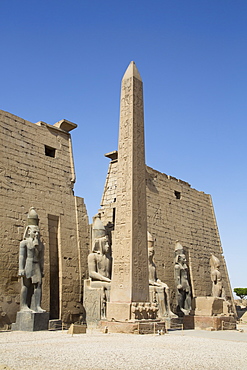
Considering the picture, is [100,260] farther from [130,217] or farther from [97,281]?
[130,217]

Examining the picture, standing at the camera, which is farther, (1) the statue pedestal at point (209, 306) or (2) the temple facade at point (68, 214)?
(1) the statue pedestal at point (209, 306)

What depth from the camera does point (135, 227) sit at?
6.75m

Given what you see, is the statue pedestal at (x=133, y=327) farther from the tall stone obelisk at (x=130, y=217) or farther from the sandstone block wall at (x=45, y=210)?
the sandstone block wall at (x=45, y=210)

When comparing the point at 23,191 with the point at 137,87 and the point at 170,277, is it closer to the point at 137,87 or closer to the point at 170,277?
the point at 137,87

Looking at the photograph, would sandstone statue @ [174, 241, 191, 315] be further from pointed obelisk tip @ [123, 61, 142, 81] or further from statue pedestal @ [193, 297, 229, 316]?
pointed obelisk tip @ [123, 61, 142, 81]

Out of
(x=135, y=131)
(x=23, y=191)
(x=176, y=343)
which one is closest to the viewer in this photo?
(x=176, y=343)

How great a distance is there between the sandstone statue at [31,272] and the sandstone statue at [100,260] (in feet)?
5.20

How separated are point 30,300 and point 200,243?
849 centimetres

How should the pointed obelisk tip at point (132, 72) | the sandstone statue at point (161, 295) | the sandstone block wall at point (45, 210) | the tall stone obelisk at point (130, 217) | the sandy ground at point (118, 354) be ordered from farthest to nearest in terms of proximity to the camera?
the sandstone statue at point (161, 295) → the sandstone block wall at point (45, 210) → the pointed obelisk tip at point (132, 72) → the tall stone obelisk at point (130, 217) → the sandy ground at point (118, 354)

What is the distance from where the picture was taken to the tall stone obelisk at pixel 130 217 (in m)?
6.49

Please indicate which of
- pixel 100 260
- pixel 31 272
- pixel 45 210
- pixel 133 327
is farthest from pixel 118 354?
pixel 45 210

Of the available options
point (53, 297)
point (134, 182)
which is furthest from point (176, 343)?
point (53, 297)

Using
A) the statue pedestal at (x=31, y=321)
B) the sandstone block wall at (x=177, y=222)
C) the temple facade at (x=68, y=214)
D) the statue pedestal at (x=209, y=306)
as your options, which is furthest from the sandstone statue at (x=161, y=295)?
the statue pedestal at (x=31, y=321)

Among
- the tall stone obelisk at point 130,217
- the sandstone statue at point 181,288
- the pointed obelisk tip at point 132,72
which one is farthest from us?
the sandstone statue at point 181,288
